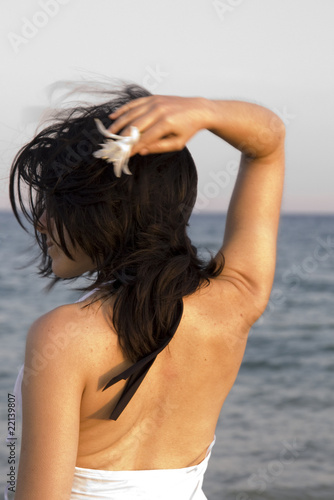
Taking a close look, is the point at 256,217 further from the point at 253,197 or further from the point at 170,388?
the point at 170,388

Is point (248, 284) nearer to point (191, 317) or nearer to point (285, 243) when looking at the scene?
point (191, 317)

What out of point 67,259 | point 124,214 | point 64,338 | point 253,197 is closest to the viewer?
point 64,338

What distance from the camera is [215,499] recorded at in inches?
193

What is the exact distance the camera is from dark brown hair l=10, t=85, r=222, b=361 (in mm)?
1316

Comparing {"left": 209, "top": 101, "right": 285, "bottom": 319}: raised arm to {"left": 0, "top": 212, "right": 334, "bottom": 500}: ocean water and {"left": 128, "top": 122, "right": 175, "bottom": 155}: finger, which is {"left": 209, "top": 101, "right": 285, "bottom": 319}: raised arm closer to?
{"left": 0, "top": 212, "right": 334, "bottom": 500}: ocean water

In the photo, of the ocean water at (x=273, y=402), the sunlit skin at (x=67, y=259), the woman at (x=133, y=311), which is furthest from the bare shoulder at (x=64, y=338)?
the ocean water at (x=273, y=402)

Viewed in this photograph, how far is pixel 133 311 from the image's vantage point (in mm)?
1301

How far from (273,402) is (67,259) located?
616 centimetres

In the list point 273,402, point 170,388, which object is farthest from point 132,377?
point 273,402

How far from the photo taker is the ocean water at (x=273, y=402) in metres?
5.09

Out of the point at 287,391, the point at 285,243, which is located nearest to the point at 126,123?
the point at 287,391

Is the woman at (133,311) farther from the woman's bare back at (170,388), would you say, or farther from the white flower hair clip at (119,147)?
the white flower hair clip at (119,147)

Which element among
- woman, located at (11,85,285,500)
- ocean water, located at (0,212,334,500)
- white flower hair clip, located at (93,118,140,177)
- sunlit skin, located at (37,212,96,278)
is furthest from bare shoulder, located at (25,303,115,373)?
ocean water, located at (0,212,334,500)

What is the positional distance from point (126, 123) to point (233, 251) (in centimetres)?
65
